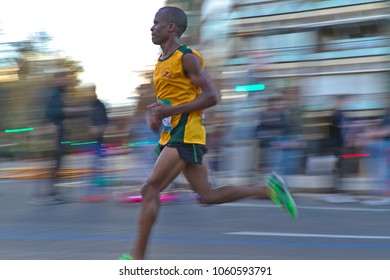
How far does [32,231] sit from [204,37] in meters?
8.05

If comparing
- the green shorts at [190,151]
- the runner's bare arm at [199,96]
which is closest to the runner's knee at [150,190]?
the green shorts at [190,151]

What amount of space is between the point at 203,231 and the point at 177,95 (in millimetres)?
2491

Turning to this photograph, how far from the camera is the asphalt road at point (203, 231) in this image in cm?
614

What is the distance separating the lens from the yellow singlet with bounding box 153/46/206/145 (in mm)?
5207

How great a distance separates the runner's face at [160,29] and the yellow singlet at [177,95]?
5.3 inches

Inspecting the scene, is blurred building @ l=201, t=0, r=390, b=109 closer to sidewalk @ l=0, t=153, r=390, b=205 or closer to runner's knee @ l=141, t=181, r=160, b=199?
sidewalk @ l=0, t=153, r=390, b=205

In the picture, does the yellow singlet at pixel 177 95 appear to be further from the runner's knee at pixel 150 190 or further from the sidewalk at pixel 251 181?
the sidewalk at pixel 251 181

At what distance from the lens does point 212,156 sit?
1277cm

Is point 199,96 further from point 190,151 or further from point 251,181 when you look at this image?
point 251,181

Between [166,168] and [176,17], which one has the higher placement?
[176,17]

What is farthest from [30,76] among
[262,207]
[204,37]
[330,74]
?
[262,207]

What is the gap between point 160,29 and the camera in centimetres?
530

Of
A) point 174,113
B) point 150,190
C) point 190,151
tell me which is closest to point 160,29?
point 174,113

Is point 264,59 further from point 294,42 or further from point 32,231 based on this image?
point 294,42
